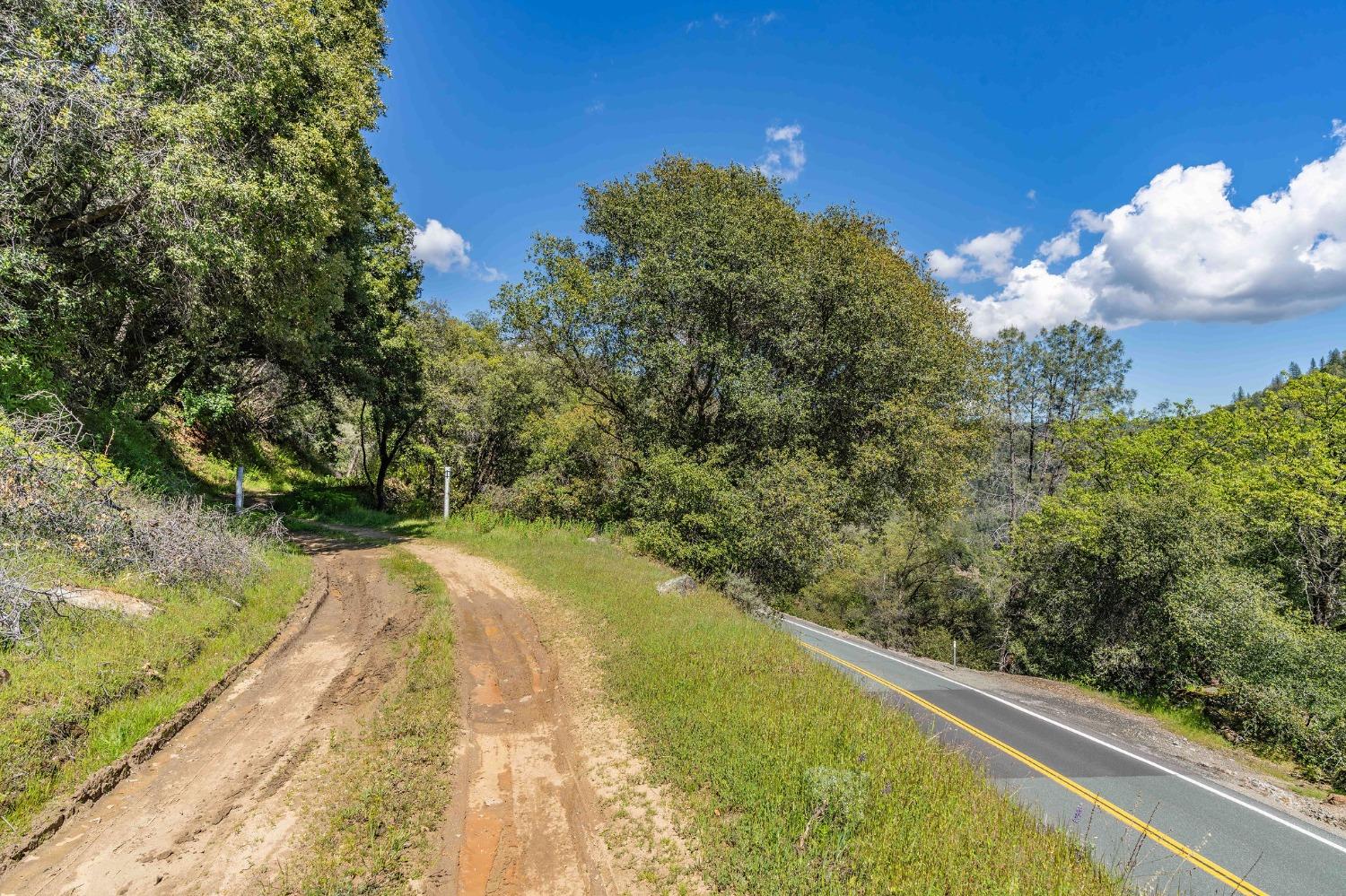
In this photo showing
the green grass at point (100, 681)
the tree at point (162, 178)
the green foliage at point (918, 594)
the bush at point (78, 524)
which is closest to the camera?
the green grass at point (100, 681)

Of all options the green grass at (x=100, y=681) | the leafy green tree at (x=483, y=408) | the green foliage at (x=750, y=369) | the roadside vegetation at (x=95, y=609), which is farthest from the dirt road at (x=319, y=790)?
the leafy green tree at (x=483, y=408)

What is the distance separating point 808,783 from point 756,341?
15.2m

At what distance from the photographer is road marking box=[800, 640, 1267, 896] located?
6.07m

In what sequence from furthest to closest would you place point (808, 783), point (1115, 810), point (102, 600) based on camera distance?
point (1115, 810) → point (102, 600) → point (808, 783)

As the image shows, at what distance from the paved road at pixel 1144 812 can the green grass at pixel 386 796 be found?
18.0 feet

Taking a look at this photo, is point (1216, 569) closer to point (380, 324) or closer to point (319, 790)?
point (319, 790)

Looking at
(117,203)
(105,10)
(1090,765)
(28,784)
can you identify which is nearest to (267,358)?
(117,203)

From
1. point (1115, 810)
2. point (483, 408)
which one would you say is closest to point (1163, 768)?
point (1115, 810)

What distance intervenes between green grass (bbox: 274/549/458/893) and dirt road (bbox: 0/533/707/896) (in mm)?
137

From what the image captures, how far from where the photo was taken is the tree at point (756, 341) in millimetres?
17031

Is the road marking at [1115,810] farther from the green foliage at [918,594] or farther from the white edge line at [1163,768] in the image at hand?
the green foliage at [918,594]

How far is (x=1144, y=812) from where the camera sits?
7.58m

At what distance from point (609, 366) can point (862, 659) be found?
499 inches

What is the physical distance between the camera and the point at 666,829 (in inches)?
187
